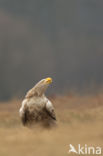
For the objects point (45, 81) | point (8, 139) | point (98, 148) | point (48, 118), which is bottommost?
point (98, 148)

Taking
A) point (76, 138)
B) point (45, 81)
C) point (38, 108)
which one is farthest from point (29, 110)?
point (76, 138)

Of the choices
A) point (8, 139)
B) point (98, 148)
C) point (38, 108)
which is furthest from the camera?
point (38, 108)

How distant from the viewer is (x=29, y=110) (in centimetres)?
970

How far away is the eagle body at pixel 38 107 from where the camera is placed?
31.5 feet

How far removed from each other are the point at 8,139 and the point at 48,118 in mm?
4770

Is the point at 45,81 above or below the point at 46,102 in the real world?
above

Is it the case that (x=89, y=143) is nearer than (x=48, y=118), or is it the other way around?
(x=89, y=143)

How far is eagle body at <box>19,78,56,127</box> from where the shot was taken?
31.5 feet

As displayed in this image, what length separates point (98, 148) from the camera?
4172 mm

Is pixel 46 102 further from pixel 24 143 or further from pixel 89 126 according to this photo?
pixel 24 143

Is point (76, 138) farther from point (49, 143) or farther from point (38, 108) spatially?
point (38, 108)

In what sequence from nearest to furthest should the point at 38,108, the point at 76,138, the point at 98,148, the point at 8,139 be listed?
the point at 98,148
the point at 76,138
the point at 8,139
the point at 38,108

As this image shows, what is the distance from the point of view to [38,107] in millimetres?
9602

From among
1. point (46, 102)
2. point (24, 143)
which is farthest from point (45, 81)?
point (24, 143)
